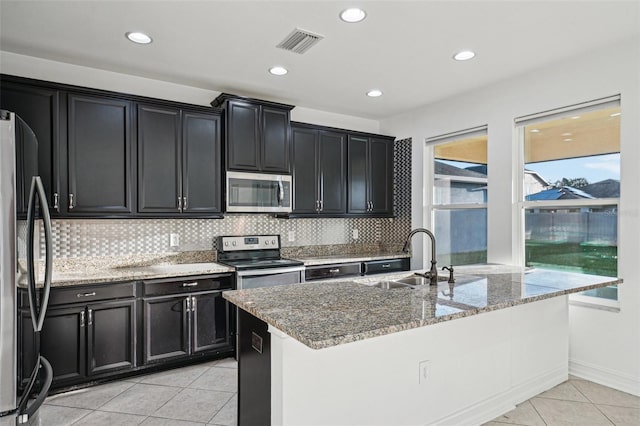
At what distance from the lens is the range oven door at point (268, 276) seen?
346 cm

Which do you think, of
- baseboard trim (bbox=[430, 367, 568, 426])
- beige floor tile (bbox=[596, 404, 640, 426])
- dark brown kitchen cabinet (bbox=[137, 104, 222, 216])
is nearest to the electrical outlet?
baseboard trim (bbox=[430, 367, 568, 426])

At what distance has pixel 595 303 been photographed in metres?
3.14

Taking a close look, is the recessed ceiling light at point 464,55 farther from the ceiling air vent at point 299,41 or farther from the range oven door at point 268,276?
the range oven door at point 268,276

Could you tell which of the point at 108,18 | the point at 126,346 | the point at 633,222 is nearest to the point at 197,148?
the point at 108,18

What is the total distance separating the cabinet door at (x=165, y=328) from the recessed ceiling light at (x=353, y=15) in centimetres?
253

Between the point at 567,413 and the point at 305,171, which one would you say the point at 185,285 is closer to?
the point at 305,171

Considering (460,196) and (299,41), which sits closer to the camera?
(299,41)

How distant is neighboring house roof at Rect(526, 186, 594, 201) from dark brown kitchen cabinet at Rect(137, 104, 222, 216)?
3023 millimetres

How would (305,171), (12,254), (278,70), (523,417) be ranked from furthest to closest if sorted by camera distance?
(305,171), (278,70), (523,417), (12,254)

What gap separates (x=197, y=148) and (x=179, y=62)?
756 millimetres

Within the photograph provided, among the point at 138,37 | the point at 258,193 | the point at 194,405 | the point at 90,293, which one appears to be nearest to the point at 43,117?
the point at 138,37

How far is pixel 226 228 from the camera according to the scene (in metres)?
4.05

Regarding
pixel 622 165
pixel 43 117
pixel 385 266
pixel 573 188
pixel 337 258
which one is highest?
pixel 43 117

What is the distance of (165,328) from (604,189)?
3.81 meters
